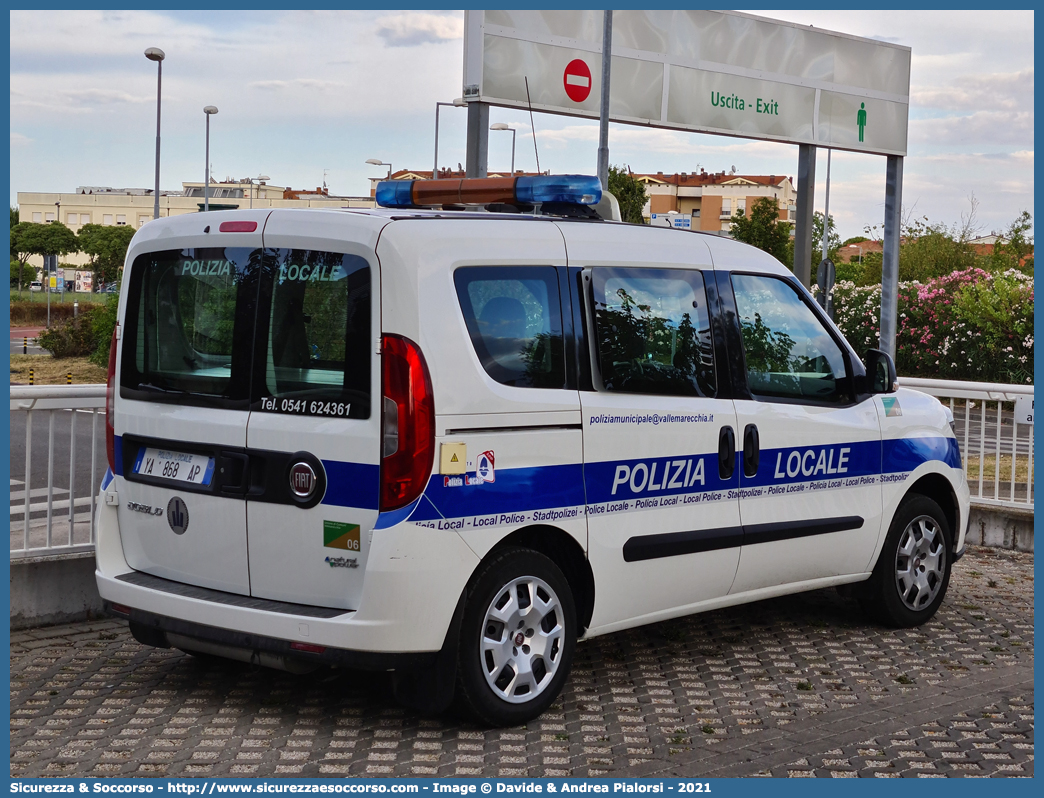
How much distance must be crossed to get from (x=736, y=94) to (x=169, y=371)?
1237cm

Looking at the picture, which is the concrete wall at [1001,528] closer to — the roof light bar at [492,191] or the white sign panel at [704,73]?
the roof light bar at [492,191]

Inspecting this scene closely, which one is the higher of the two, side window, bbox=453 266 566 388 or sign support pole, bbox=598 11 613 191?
sign support pole, bbox=598 11 613 191

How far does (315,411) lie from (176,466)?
822 mm

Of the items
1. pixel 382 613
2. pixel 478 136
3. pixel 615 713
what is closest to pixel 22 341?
pixel 478 136

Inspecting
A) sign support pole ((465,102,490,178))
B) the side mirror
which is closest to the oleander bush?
sign support pole ((465,102,490,178))

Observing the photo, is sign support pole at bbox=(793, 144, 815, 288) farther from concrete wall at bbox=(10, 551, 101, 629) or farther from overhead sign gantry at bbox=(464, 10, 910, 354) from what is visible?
concrete wall at bbox=(10, 551, 101, 629)

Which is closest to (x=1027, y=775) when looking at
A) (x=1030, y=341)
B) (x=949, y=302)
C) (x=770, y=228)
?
(x=1030, y=341)

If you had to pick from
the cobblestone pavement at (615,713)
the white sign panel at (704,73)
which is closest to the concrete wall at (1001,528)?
the cobblestone pavement at (615,713)

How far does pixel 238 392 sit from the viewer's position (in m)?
5.13

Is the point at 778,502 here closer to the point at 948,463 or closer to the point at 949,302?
the point at 948,463

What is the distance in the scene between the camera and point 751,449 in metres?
6.11

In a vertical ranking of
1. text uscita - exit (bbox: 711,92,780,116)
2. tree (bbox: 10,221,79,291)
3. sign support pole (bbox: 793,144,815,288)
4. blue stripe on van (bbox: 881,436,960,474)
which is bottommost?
blue stripe on van (bbox: 881,436,960,474)

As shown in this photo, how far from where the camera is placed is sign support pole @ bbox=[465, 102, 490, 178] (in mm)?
12711

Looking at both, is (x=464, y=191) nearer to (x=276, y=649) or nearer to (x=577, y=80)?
(x=276, y=649)
